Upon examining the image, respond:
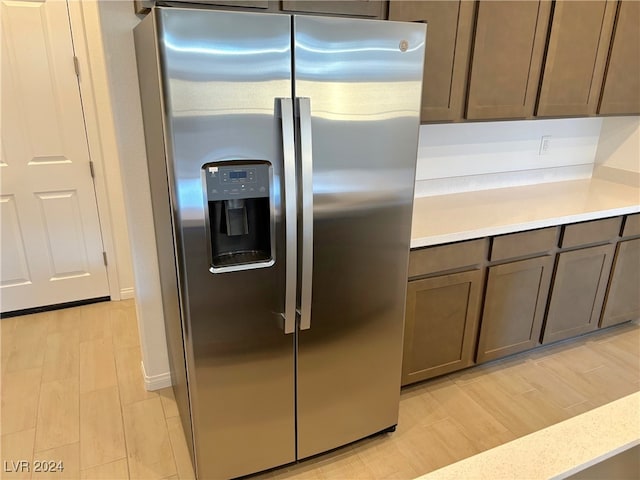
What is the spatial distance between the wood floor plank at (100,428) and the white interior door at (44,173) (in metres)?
1.12

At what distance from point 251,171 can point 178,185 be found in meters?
0.22

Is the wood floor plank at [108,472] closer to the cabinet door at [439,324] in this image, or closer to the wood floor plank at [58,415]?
the wood floor plank at [58,415]

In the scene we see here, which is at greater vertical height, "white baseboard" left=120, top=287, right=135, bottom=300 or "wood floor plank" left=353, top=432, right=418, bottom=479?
"white baseboard" left=120, top=287, right=135, bottom=300

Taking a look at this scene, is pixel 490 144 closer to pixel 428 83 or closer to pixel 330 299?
pixel 428 83

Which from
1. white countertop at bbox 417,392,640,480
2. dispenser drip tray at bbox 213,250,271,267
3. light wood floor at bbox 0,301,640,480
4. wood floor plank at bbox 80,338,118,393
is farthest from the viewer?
wood floor plank at bbox 80,338,118,393

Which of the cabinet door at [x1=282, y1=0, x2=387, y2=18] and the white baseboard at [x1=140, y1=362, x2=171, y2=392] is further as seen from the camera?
the white baseboard at [x1=140, y1=362, x2=171, y2=392]

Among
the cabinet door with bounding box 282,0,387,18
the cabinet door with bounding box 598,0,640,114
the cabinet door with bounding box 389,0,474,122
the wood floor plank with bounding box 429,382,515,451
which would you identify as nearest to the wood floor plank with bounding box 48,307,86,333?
the wood floor plank with bounding box 429,382,515,451

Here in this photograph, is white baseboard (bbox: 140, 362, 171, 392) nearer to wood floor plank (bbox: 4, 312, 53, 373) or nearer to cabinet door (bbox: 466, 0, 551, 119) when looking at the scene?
wood floor plank (bbox: 4, 312, 53, 373)

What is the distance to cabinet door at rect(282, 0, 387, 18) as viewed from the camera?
5.63 feet

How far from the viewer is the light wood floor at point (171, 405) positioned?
2000 millimetres

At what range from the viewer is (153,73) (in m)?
1.47

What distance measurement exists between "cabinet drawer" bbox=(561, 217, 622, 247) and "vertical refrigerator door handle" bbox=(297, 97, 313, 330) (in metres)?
1.55

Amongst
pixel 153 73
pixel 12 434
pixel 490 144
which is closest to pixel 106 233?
pixel 12 434

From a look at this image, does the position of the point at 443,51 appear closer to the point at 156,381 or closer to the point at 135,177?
the point at 135,177
